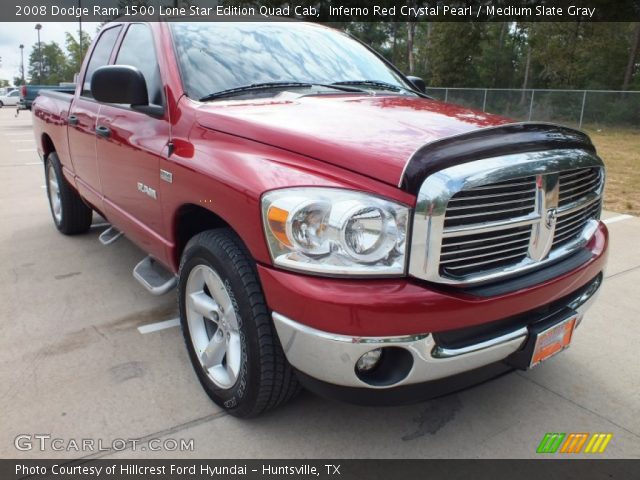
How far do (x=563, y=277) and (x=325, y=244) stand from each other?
1.06 meters

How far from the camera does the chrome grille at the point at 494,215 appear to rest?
182cm

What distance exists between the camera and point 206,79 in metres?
2.85

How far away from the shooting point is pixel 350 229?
185 cm

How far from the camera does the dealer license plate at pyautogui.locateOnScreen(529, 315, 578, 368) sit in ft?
7.03

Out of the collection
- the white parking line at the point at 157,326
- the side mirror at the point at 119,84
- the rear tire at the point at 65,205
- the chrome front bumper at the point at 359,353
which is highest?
the side mirror at the point at 119,84

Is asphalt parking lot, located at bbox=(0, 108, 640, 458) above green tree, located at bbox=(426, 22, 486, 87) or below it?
below

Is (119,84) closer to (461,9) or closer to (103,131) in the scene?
(103,131)

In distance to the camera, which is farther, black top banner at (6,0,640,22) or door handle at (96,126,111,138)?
black top banner at (6,0,640,22)

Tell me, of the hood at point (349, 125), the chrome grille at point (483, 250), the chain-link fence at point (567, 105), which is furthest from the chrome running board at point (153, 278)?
the chain-link fence at point (567, 105)

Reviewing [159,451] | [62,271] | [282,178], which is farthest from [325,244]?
[62,271]

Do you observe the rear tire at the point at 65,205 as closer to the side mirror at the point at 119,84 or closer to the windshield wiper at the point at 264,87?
the side mirror at the point at 119,84

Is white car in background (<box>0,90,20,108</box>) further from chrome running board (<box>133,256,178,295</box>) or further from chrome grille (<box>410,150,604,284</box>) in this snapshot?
chrome grille (<box>410,150,604,284</box>)

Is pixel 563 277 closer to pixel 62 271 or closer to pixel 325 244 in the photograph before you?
pixel 325 244

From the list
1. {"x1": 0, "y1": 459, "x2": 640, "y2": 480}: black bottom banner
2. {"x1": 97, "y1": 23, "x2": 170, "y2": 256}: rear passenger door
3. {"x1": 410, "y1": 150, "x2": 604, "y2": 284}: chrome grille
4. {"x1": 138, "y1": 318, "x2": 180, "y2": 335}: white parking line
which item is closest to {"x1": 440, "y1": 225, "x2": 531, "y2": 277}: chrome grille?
{"x1": 410, "y1": 150, "x2": 604, "y2": 284}: chrome grille
